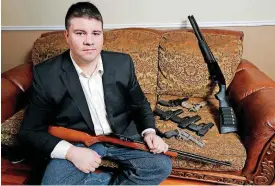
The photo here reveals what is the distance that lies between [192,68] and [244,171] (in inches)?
28.0

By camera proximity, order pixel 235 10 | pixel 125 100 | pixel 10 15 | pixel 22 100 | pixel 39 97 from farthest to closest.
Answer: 1. pixel 10 15
2. pixel 235 10
3. pixel 22 100
4. pixel 125 100
5. pixel 39 97

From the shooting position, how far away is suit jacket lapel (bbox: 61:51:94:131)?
1.19 meters

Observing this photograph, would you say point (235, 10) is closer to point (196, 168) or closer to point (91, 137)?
point (196, 168)

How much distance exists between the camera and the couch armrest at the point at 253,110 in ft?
4.09

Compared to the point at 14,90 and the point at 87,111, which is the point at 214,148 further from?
the point at 14,90

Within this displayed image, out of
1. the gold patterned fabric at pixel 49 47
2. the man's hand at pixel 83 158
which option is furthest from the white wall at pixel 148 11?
the man's hand at pixel 83 158

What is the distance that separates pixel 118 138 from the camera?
1.23m

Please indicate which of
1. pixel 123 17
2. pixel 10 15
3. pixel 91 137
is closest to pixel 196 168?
pixel 91 137

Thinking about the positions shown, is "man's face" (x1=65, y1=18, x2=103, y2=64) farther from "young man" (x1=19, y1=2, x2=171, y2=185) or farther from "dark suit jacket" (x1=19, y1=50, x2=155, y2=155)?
"dark suit jacket" (x1=19, y1=50, x2=155, y2=155)

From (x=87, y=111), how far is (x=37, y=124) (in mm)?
232

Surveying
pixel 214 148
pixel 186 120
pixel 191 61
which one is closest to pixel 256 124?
pixel 214 148

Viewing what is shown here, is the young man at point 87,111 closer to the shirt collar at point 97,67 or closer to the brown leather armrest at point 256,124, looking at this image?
the shirt collar at point 97,67

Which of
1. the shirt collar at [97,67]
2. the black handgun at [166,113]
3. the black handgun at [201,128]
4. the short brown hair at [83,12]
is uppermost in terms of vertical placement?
the short brown hair at [83,12]

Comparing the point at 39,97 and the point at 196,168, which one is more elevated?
the point at 39,97
